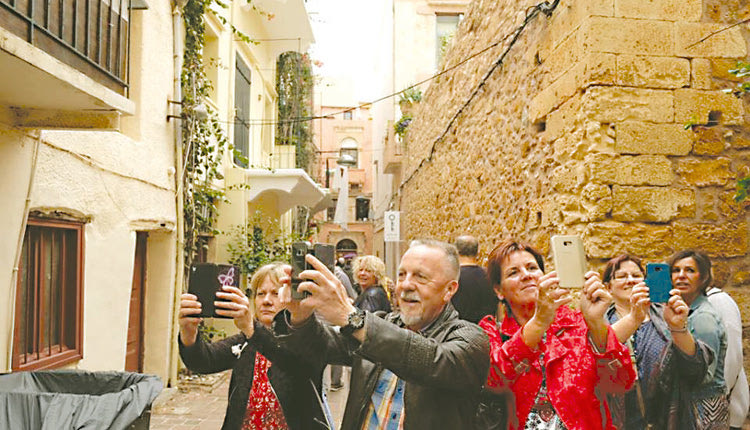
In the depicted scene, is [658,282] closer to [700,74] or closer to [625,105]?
[625,105]

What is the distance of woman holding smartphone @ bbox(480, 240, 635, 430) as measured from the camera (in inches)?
95.3

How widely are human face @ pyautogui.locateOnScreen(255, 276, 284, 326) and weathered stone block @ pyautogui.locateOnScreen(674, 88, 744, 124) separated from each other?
3247mm

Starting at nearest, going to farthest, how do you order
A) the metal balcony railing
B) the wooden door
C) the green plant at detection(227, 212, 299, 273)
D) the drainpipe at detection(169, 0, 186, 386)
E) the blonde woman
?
1. the metal balcony railing
2. the blonde woman
3. the wooden door
4. the drainpipe at detection(169, 0, 186, 386)
5. the green plant at detection(227, 212, 299, 273)

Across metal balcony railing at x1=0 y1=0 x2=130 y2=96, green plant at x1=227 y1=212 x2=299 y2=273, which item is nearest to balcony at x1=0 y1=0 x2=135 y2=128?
metal balcony railing at x1=0 y1=0 x2=130 y2=96

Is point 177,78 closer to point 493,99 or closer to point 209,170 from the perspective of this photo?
point 209,170

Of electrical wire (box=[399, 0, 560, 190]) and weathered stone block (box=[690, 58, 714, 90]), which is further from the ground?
electrical wire (box=[399, 0, 560, 190])

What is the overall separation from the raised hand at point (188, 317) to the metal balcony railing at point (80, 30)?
168cm

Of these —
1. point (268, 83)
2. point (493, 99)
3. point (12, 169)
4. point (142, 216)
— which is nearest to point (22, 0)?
point (12, 169)

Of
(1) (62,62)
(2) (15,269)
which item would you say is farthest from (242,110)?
(1) (62,62)

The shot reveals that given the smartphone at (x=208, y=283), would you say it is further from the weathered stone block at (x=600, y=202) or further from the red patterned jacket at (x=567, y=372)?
the weathered stone block at (x=600, y=202)

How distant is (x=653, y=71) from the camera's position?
15.2ft

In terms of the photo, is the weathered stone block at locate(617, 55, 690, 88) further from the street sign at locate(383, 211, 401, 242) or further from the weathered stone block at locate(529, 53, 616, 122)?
the street sign at locate(383, 211, 401, 242)

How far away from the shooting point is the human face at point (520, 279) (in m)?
2.73

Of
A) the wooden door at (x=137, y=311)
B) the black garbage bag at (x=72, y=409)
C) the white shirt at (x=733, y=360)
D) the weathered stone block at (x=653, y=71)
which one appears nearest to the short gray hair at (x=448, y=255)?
the black garbage bag at (x=72, y=409)
